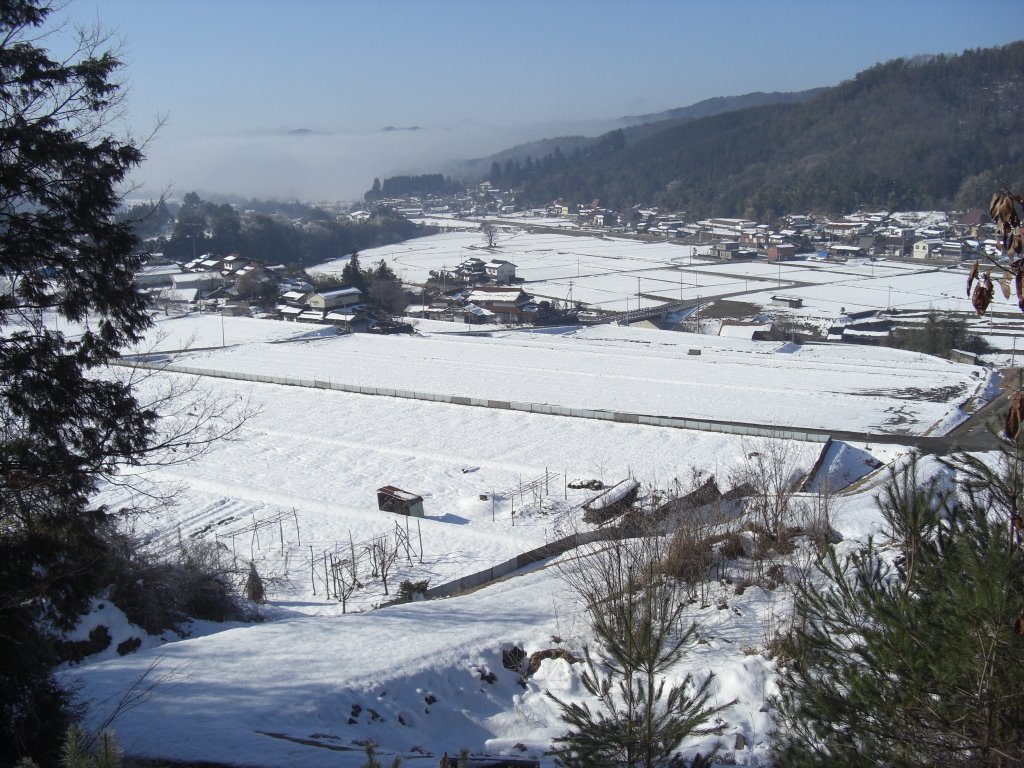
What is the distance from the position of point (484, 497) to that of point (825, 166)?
223 feet

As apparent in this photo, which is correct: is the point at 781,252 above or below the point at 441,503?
above

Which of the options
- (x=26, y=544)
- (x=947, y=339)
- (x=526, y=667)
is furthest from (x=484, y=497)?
(x=947, y=339)

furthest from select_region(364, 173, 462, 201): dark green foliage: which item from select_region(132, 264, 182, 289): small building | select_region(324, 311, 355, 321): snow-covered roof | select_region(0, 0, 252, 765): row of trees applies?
select_region(0, 0, 252, 765): row of trees

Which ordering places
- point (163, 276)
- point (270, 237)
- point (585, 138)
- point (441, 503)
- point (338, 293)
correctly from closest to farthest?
point (441, 503) → point (338, 293) → point (163, 276) → point (270, 237) → point (585, 138)

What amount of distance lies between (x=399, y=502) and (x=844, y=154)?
2885 inches

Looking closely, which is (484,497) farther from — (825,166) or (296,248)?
(825,166)

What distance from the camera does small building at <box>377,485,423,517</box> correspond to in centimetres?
987

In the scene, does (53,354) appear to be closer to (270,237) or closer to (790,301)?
(790,301)

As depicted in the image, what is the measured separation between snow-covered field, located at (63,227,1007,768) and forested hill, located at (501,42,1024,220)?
146 ft

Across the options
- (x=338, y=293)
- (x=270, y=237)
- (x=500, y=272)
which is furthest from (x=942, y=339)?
(x=270, y=237)

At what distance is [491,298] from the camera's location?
28.9 metres

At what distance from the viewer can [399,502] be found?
9.91 meters

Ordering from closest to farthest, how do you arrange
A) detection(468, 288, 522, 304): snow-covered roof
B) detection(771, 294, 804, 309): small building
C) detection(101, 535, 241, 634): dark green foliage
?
1. detection(101, 535, 241, 634): dark green foliage
2. detection(771, 294, 804, 309): small building
3. detection(468, 288, 522, 304): snow-covered roof

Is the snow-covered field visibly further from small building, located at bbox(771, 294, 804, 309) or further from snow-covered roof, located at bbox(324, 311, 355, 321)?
small building, located at bbox(771, 294, 804, 309)
